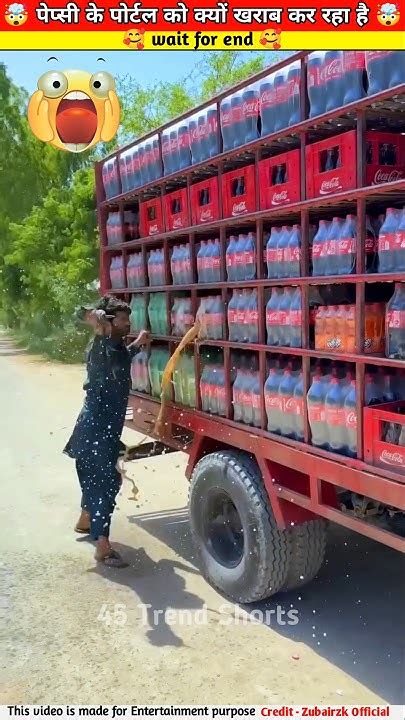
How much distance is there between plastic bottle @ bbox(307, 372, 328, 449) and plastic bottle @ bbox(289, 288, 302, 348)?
9.3 inches

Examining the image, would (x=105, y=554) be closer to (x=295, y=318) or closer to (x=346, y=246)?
(x=295, y=318)

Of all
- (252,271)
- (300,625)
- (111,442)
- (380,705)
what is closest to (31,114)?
(252,271)

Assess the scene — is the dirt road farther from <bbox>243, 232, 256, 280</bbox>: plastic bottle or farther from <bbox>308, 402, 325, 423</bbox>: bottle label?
<bbox>243, 232, 256, 280</bbox>: plastic bottle

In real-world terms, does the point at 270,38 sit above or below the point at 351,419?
above

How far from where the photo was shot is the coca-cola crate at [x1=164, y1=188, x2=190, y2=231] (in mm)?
4859

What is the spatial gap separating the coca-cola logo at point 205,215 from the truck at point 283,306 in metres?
0.01

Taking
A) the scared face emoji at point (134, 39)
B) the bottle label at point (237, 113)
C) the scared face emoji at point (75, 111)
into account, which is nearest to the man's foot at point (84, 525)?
the scared face emoji at point (75, 111)

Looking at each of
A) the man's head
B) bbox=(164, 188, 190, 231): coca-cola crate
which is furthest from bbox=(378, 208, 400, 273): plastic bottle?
the man's head

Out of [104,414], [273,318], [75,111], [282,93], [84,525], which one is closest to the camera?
[282,93]

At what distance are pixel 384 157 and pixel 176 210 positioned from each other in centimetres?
195

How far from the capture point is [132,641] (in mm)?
3924

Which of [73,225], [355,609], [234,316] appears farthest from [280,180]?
[73,225]

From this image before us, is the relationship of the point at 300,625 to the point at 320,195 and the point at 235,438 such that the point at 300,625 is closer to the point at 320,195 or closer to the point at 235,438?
the point at 235,438

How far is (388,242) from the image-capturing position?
10.4 ft
